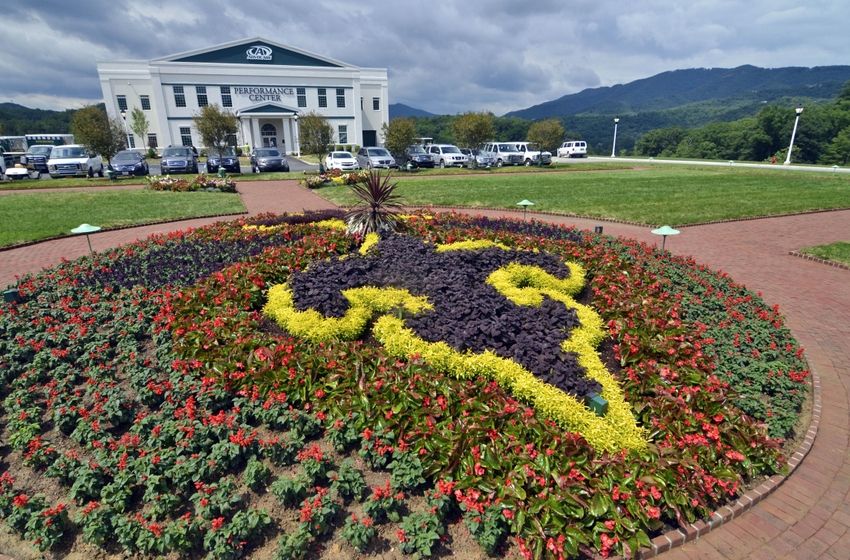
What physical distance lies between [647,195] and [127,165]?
24.0 metres

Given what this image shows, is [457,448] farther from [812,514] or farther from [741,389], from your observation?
[741,389]

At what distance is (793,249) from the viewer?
9.16 m

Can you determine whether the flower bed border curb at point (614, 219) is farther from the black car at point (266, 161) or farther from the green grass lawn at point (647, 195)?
the black car at point (266, 161)

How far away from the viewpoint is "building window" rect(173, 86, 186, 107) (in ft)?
135

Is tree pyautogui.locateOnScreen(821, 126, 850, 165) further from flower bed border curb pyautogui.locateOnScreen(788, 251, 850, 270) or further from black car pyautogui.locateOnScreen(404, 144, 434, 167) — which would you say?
flower bed border curb pyautogui.locateOnScreen(788, 251, 850, 270)

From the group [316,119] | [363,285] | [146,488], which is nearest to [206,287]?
[363,285]

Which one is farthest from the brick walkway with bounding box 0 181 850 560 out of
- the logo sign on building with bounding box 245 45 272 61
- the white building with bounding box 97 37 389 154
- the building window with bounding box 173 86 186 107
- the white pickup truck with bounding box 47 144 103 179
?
the logo sign on building with bounding box 245 45 272 61

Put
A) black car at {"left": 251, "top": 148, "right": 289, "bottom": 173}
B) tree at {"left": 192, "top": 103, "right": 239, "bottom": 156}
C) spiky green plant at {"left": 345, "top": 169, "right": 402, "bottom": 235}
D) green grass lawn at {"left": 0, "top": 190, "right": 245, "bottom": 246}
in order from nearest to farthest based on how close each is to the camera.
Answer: spiky green plant at {"left": 345, "top": 169, "right": 402, "bottom": 235}
green grass lawn at {"left": 0, "top": 190, "right": 245, "bottom": 246}
black car at {"left": 251, "top": 148, "right": 289, "bottom": 173}
tree at {"left": 192, "top": 103, "right": 239, "bottom": 156}

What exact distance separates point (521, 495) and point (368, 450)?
1.08 metres

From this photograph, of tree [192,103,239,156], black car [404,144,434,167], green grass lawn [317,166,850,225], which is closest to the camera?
green grass lawn [317,166,850,225]

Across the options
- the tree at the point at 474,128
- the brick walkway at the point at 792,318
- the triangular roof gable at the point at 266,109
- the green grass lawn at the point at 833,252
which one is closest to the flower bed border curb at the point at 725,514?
the brick walkway at the point at 792,318

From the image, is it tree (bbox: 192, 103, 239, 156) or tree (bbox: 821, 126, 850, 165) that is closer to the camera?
tree (bbox: 192, 103, 239, 156)

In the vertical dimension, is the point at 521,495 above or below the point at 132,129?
below

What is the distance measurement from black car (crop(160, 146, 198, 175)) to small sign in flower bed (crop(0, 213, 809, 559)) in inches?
799
